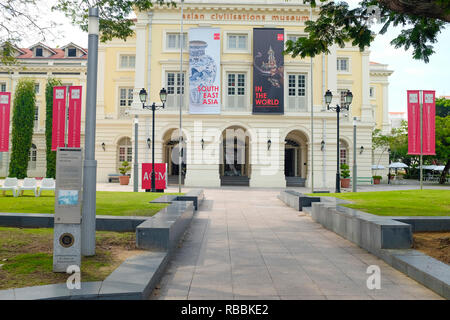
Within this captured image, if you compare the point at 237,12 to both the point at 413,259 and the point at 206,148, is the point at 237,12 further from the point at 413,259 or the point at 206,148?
the point at 413,259

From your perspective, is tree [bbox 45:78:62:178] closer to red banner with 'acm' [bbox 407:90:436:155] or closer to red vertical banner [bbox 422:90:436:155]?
red banner with 'acm' [bbox 407:90:436:155]

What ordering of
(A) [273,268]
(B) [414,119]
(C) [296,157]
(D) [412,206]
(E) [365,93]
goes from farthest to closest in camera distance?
(C) [296,157] < (E) [365,93] < (B) [414,119] < (D) [412,206] < (A) [273,268]

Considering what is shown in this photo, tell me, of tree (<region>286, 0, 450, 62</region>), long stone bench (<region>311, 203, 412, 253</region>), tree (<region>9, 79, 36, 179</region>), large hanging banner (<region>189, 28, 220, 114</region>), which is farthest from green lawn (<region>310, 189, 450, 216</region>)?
tree (<region>9, 79, 36, 179</region>)

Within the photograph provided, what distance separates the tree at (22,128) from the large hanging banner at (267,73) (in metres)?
24.8

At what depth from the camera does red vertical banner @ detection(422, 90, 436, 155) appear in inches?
813

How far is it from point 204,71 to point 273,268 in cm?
2338

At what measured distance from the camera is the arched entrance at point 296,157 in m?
31.6

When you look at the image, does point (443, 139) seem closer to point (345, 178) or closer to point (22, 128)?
point (345, 178)

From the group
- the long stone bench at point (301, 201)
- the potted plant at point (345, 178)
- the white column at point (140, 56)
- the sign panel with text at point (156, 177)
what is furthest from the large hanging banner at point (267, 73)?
the long stone bench at point (301, 201)

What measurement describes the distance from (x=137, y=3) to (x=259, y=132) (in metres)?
17.5

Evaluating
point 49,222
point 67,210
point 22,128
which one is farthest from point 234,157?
point 67,210

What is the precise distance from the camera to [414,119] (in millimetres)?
20781

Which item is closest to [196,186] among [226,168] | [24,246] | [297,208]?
[226,168]

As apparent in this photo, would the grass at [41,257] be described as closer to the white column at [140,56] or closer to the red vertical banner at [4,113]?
the red vertical banner at [4,113]
